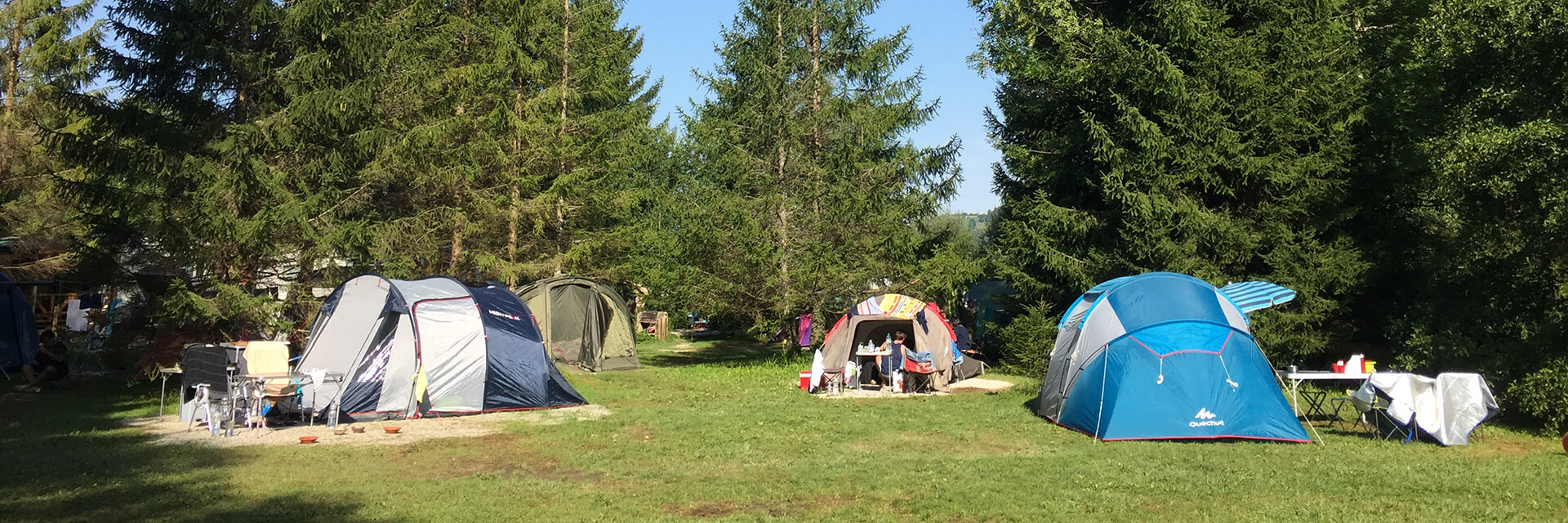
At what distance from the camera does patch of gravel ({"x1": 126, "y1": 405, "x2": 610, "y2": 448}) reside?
10788mm

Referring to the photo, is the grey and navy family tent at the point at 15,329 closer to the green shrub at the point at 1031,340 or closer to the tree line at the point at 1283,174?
the green shrub at the point at 1031,340

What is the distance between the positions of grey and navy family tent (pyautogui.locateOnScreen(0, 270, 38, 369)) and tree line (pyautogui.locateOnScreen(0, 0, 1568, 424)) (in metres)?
2.50

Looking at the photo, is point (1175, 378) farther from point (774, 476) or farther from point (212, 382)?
point (212, 382)

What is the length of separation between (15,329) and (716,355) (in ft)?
46.5

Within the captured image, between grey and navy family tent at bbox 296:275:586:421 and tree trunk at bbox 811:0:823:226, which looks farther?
tree trunk at bbox 811:0:823:226

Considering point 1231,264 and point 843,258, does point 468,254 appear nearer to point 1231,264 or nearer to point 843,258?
point 843,258

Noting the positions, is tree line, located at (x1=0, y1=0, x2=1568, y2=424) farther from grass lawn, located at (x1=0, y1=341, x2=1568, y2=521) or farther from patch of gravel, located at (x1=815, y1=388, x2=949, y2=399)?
patch of gravel, located at (x1=815, y1=388, x2=949, y2=399)

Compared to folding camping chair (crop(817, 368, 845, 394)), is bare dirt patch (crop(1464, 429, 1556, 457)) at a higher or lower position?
lower

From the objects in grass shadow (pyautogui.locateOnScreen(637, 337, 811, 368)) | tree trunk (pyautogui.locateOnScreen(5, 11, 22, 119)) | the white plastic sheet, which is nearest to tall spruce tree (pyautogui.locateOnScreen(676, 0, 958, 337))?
grass shadow (pyautogui.locateOnScreen(637, 337, 811, 368))

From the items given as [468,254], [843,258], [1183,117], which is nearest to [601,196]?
[468,254]

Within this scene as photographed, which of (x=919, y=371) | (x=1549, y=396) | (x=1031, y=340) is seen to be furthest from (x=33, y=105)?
(x=1549, y=396)

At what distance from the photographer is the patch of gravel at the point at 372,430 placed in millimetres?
10788

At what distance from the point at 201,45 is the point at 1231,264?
54.2 feet

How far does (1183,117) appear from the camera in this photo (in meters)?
17.2
